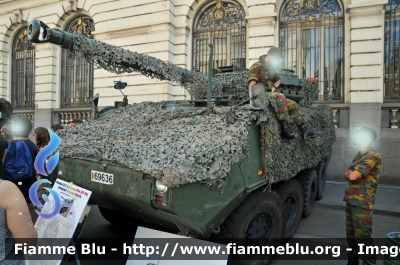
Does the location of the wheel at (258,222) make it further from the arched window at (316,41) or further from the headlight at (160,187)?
the arched window at (316,41)

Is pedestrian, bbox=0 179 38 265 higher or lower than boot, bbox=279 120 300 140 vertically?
lower

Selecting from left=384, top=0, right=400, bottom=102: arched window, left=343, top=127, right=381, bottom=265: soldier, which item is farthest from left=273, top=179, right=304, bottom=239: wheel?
left=384, top=0, right=400, bottom=102: arched window

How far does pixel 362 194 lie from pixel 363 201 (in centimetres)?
8

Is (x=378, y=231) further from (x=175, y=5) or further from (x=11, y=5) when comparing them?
(x=11, y=5)

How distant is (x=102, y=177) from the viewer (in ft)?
10.2

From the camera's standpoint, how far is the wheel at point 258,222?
3162mm

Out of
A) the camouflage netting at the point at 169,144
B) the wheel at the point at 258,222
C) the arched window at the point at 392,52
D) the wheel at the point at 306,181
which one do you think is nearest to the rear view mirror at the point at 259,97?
the camouflage netting at the point at 169,144

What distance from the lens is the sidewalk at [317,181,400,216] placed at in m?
6.35

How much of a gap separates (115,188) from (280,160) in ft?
6.36

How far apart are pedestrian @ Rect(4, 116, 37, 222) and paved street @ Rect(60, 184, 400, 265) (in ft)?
3.92

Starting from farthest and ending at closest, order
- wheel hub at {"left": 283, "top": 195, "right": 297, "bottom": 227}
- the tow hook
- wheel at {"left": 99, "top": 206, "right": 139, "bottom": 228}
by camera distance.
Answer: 1. wheel at {"left": 99, "top": 206, "right": 139, "bottom": 228}
2. wheel hub at {"left": 283, "top": 195, "right": 297, "bottom": 227}
3. the tow hook

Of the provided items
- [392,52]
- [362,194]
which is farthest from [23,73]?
[362,194]

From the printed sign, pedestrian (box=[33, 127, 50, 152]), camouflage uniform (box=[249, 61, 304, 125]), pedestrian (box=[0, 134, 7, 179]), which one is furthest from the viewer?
pedestrian (box=[33, 127, 50, 152])

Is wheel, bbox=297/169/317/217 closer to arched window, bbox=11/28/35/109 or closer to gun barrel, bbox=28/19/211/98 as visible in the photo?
gun barrel, bbox=28/19/211/98
